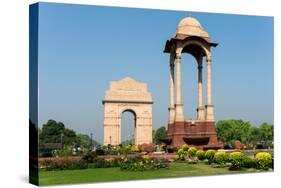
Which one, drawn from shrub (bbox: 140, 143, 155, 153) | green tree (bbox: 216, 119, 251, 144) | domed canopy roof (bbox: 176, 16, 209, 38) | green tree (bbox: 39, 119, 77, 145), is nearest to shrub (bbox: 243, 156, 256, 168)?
green tree (bbox: 216, 119, 251, 144)

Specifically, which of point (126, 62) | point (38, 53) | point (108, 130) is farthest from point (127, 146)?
point (38, 53)

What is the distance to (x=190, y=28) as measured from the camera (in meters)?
16.0

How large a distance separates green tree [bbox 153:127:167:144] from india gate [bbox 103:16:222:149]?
14 cm

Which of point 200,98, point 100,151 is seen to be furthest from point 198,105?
point 100,151

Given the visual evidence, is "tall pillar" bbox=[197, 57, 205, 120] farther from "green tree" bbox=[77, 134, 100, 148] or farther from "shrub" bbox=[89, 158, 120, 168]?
"green tree" bbox=[77, 134, 100, 148]

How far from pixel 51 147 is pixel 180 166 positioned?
3687 mm

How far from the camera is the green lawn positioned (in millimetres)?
13633

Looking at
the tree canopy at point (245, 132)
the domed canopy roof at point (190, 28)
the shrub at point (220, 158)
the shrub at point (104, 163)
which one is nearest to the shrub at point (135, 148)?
the shrub at point (104, 163)

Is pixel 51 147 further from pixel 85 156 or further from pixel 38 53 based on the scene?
pixel 38 53

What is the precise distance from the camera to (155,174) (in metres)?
14.9

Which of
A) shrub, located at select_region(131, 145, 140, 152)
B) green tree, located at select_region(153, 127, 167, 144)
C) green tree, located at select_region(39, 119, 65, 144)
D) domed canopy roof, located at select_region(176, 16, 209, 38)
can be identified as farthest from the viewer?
green tree, located at select_region(153, 127, 167, 144)

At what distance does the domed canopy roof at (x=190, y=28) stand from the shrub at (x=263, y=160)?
3.60 meters

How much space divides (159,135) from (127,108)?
1182mm

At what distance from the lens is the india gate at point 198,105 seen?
651 inches
